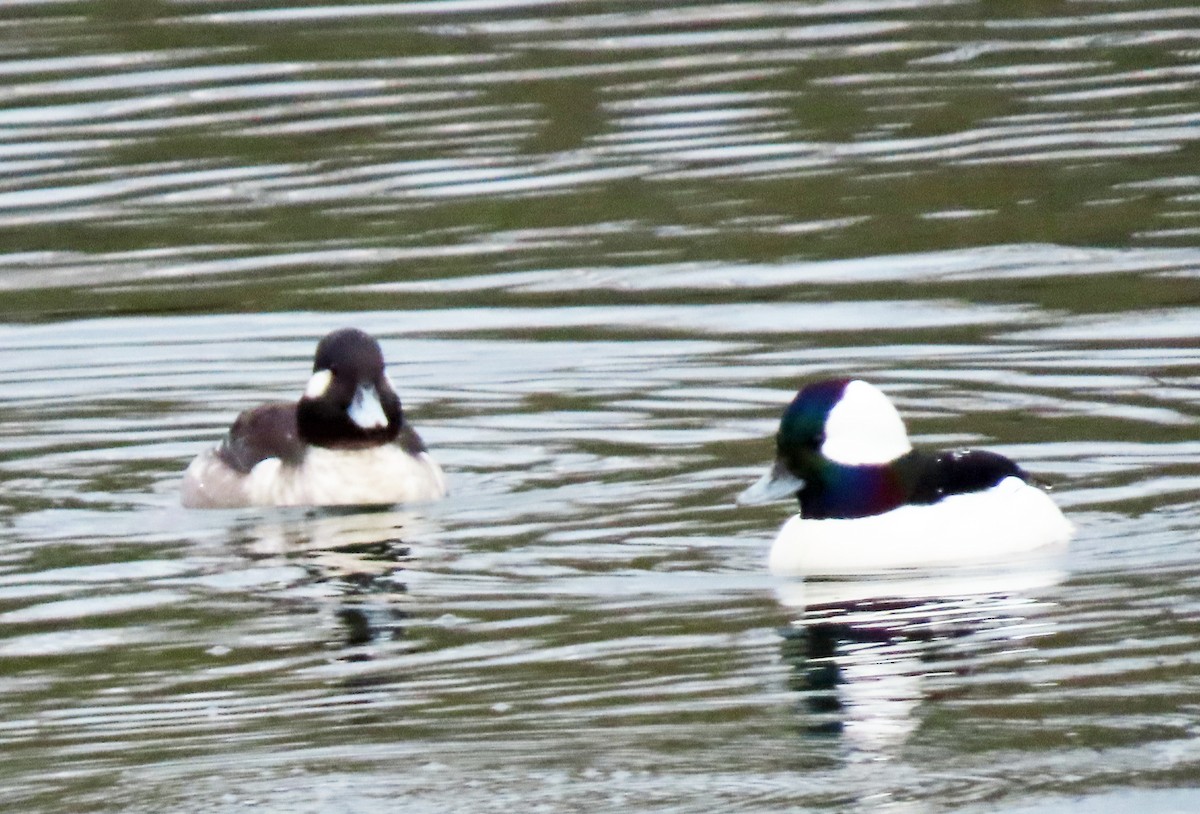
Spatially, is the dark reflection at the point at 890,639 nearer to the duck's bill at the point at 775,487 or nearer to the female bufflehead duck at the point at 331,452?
the duck's bill at the point at 775,487

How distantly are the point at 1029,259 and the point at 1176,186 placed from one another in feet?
6.06

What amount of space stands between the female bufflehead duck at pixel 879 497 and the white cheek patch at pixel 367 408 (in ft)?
8.69

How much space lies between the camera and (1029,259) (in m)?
17.3

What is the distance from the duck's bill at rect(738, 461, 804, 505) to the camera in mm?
11109

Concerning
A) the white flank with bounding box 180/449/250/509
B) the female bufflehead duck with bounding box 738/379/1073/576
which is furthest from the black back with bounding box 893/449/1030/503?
the white flank with bounding box 180/449/250/509

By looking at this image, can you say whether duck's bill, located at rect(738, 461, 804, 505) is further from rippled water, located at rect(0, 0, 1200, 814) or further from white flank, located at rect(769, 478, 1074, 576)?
rippled water, located at rect(0, 0, 1200, 814)

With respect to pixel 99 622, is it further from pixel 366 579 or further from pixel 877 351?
pixel 877 351

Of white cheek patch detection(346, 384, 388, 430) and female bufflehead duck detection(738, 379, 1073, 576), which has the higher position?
white cheek patch detection(346, 384, 388, 430)

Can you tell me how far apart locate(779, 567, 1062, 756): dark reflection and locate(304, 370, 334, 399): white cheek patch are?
3368 millimetres

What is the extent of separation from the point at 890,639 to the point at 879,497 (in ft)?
5.15

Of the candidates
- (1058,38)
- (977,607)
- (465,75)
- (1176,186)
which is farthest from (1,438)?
(1058,38)

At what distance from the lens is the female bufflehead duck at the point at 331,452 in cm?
1313

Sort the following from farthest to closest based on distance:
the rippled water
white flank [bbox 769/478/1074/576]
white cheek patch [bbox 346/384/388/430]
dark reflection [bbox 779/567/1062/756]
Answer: white cheek patch [bbox 346/384/388/430]
white flank [bbox 769/478/1074/576]
dark reflection [bbox 779/567/1062/756]
the rippled water

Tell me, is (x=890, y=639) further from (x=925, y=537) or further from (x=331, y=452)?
(x=331, y=452)
